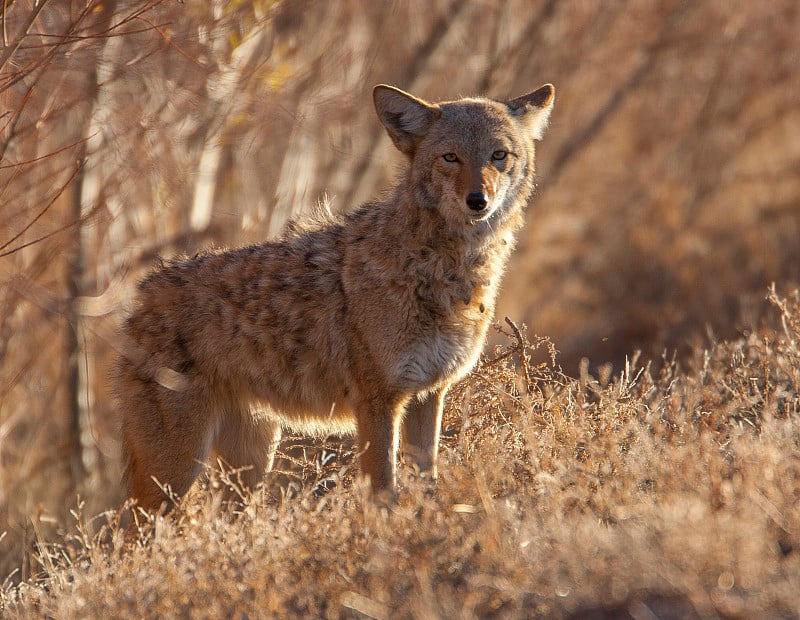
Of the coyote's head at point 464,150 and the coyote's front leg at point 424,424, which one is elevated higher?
the coyote's head at point 464,150

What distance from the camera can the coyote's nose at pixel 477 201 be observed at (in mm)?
5734

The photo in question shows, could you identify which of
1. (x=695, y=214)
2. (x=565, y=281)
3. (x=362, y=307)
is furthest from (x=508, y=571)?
(x=695, y=214)

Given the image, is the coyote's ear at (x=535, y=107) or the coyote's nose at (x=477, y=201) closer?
the coyote's nose at (x=477, y=201)

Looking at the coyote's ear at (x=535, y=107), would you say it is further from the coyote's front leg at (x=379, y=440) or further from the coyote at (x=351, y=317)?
the coyote's front leg at (x=379, y=440)

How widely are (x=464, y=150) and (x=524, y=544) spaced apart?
2.61 meters

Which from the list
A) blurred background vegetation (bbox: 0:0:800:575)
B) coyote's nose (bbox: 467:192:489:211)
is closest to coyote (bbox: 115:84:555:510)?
coyote's nose (bbox: 467:192:489:211)

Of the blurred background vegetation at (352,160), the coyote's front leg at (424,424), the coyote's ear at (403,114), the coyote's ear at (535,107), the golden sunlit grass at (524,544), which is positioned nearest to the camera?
the golden sunlit grass at (524,544)

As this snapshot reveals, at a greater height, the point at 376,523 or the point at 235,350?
the point at 235,350

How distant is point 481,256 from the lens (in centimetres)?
610

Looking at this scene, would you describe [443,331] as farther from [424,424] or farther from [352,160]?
[352,160]

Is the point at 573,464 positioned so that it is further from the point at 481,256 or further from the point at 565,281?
the point at 565,281

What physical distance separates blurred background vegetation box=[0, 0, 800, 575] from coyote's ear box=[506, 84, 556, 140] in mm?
837

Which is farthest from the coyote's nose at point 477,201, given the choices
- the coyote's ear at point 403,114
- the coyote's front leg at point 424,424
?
the coyote's front leg at point 424,424

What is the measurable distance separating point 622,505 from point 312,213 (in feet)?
10.2
